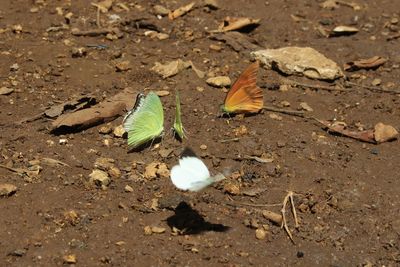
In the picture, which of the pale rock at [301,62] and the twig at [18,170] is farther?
the pale rock at [301,62]

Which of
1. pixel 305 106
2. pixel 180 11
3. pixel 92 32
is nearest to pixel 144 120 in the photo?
pixel 305 106

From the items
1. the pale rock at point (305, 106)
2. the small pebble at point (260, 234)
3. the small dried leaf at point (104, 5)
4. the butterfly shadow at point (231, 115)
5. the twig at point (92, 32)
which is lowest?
the pale rock at point (305, 106)

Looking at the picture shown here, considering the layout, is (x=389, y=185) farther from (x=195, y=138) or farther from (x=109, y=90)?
(x=109, y=90)

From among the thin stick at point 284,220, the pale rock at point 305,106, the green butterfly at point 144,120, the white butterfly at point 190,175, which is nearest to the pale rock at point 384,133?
the pale rock at point 305,106

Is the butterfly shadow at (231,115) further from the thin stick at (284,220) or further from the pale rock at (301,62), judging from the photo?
the thin stick at (284,220)

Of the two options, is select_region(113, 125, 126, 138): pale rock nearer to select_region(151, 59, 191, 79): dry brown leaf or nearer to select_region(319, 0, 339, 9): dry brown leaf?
select_region(151, 59, 191, 79): dry brown leaf

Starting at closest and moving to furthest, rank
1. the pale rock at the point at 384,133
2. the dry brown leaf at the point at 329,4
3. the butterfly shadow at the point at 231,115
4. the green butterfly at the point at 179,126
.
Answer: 1. the green butterfly at the point at 179,126
2. the pale rock at the point at 384,133
3. the butterfly shadow at the point at 231,115
4. the dry brown leaf at the point at 329,4
